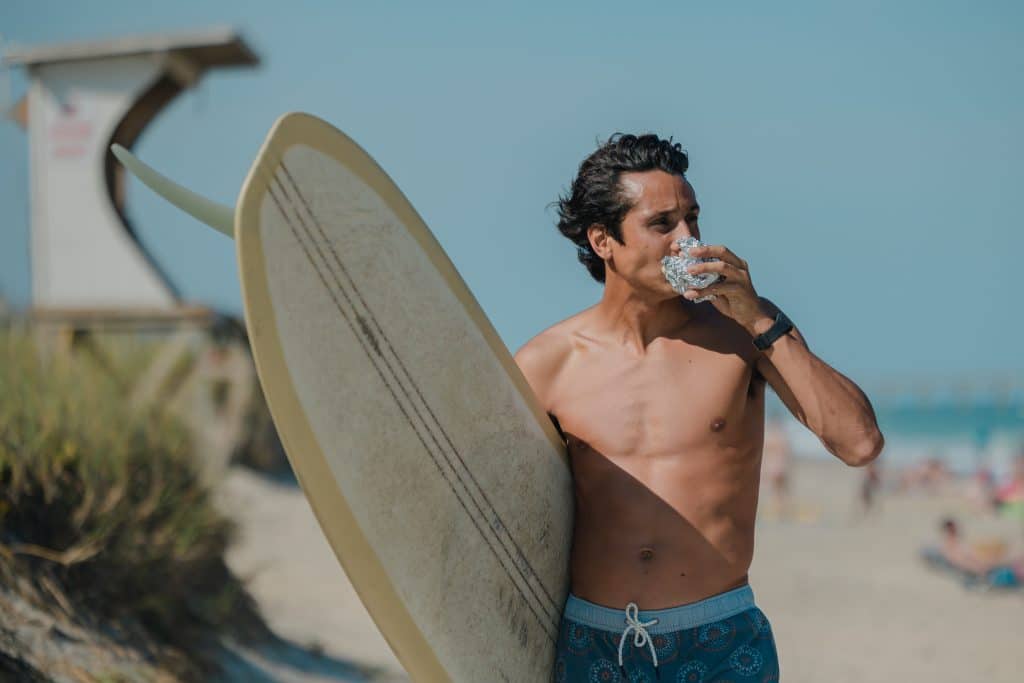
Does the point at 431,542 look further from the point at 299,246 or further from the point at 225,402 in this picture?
the point at 225,402

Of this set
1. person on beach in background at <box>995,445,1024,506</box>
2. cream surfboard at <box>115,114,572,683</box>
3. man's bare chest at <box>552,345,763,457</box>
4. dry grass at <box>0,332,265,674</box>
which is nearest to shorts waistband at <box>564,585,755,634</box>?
cream surfboard at <box>115,114,572,683</box>

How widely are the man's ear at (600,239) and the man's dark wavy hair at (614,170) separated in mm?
13

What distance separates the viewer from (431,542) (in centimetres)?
222

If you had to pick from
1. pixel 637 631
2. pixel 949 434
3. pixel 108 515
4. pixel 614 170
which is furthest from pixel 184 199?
pixel 949 434

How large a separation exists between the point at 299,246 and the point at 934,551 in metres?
9.78

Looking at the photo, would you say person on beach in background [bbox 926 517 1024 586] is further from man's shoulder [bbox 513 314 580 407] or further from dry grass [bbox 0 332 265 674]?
man's shoulder [bbox 513 314 580 407]

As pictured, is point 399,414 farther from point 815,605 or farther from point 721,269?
point 815,605

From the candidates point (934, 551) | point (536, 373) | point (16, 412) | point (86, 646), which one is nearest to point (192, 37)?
point (16, 412)

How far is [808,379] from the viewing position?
2225 millimetres

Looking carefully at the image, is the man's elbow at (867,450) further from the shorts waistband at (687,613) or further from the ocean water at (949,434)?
the ocean water at (949,434)

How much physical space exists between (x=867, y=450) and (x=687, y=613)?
19.9 inches

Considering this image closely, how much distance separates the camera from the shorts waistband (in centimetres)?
230

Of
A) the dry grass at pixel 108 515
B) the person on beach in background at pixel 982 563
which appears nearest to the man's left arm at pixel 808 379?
the dry grass at pixel 108 515

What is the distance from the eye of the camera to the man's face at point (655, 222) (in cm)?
235
